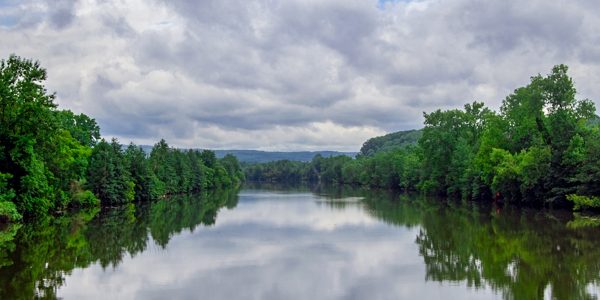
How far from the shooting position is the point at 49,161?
4066cm

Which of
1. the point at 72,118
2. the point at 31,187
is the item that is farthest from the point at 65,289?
the point at 72,118

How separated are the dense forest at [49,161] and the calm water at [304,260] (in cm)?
270

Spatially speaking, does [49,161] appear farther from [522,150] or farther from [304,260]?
[522,150]

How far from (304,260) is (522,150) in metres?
37.2

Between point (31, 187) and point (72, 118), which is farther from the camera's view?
point (72, 118)

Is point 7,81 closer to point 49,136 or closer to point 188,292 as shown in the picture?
point 49,136

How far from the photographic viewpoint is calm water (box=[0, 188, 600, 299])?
15.6 m

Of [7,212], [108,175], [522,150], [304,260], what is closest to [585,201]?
[522,150]

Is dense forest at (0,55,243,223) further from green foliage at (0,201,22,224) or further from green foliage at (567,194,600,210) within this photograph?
green foliage at (567,194,600,210)

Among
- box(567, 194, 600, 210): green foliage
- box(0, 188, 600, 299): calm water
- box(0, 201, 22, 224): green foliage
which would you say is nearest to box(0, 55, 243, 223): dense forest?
box(0, 201, 22, 224): green foliage

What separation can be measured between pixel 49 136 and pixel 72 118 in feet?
100

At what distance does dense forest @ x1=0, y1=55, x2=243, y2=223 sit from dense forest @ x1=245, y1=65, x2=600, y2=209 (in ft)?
117

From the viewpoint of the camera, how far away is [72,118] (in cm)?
6375

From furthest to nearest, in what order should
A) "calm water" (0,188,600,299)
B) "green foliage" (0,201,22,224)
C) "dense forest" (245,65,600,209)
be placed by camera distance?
"dense forest" (245,65,600,209) < "green foliage" (0,201,22,224) < "calm water" (0,188,600,299)
